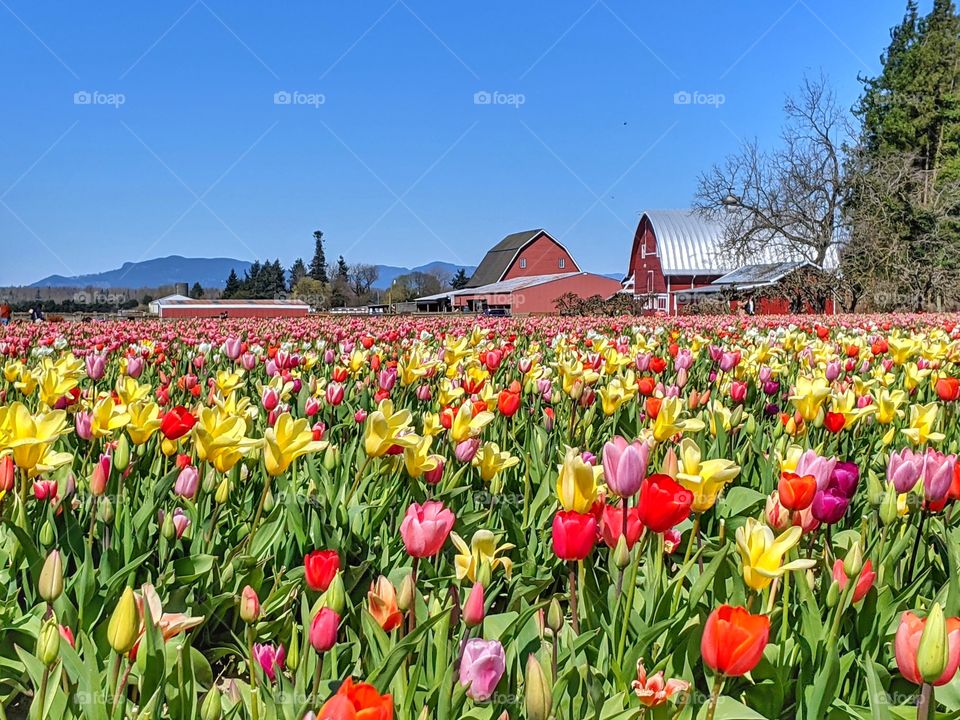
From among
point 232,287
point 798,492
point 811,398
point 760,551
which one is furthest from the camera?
point 232,287

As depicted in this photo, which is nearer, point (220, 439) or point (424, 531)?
point (424, 531)

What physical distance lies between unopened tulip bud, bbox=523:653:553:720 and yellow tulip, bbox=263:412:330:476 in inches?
39.6

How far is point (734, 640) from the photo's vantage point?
1092 mm

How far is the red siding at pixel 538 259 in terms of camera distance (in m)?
70.2

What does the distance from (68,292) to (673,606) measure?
278ft

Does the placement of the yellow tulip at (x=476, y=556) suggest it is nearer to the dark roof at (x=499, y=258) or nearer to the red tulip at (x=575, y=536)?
the red tulip at (x=575, y=536)

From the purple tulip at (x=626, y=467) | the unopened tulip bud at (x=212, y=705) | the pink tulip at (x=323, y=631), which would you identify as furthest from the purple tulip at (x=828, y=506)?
the unopened tulip bud at (x=212, y=705)

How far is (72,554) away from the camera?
2.07 m

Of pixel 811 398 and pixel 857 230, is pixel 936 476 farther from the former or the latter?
pixel 857 230

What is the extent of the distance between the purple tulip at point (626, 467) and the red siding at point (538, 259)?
6881 cm

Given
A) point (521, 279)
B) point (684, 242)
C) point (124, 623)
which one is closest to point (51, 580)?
point (124, 623)

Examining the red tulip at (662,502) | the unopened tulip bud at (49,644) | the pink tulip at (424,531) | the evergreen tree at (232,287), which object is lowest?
the unopened tulip bud at (49,644)

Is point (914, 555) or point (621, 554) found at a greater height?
point (621, 554)

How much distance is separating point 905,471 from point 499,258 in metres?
72.4
